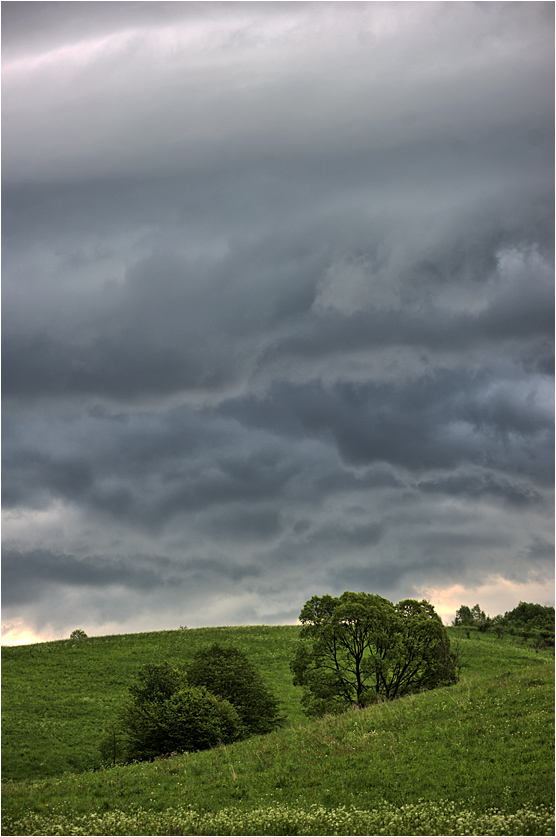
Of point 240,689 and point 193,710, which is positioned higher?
point 193,710

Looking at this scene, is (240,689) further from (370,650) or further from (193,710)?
(370,650)

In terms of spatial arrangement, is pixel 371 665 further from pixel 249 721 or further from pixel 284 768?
Result: pixel 284 768

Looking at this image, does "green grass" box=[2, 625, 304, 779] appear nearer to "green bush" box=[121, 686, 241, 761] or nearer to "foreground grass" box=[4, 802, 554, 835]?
"green bush" box=[121, 686, 241, 761]

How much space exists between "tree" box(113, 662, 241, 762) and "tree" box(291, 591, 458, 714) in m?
8.34

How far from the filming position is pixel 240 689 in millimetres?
53062

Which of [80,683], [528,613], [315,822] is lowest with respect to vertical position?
[528,613]

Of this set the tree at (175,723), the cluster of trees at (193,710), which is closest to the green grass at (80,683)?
the cluster of trees at (193,710)

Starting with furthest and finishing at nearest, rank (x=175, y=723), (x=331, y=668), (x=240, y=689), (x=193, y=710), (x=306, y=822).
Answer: (x=240, y=689), (x=331, y=668), (x=193, y=710), (x=175, y=723), (x=306, y=822)

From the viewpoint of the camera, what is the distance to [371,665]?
52.0 meters

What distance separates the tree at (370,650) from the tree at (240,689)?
11.6ft

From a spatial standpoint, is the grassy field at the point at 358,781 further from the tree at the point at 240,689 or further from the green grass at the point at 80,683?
the tree at the point at 240,689

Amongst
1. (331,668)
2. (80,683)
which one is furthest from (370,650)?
(80,683)

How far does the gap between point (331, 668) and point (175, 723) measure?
48.5ft

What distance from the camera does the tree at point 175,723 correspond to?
145ft
